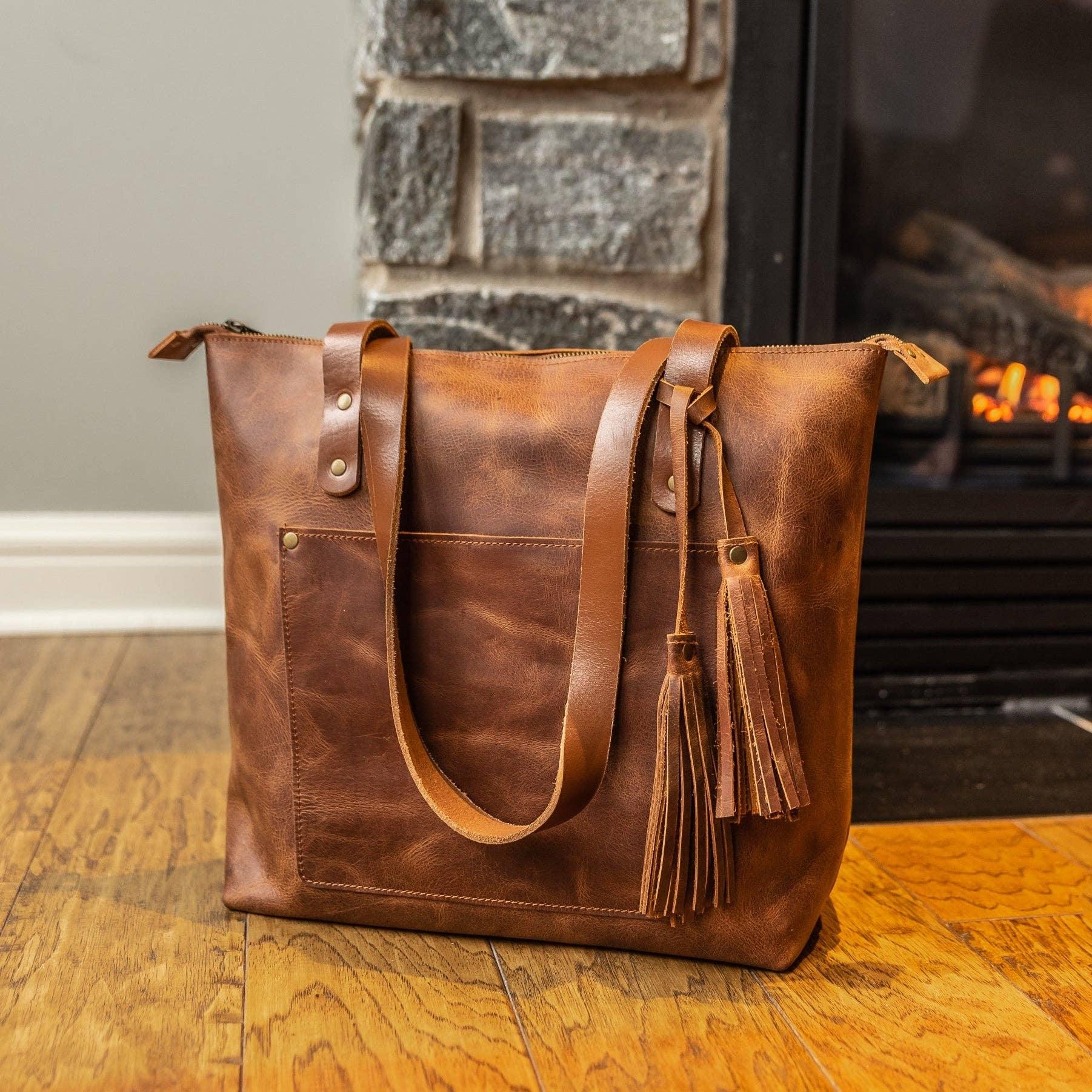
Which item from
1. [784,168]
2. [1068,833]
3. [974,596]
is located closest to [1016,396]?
[974,596]

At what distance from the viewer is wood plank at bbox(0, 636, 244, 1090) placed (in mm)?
662

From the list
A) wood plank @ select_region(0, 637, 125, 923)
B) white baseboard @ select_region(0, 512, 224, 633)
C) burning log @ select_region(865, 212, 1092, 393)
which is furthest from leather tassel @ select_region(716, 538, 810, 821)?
white baseboard @ select_region(0, 512, 224, 633)

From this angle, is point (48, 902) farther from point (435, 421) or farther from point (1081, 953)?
point (1081, 953)

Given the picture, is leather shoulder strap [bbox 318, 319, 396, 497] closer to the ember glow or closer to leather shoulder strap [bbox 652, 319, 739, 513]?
leather shoulder strap [bbox 652, 319, 739, 513]

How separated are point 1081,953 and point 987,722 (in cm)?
62

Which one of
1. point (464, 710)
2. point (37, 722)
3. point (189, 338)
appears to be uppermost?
point (189, 338)

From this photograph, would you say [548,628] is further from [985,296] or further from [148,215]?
[148,215]

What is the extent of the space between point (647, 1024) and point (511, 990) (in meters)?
0.09

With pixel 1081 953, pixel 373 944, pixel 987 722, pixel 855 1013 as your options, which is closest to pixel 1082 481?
pixel 987 722

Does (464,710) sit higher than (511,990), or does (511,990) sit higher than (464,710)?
(464,710)

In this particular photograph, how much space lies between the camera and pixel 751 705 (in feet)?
2.35

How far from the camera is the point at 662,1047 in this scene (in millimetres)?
685

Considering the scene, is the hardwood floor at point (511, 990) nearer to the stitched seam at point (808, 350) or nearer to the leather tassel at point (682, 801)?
the leather tassel at point (682, 801)

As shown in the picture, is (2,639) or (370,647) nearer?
(370,647)
